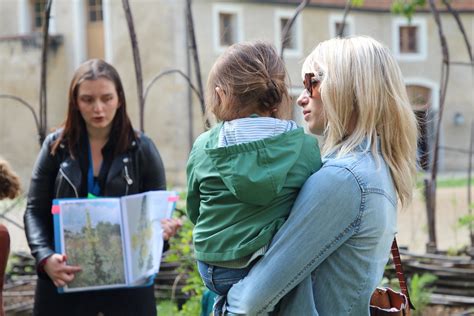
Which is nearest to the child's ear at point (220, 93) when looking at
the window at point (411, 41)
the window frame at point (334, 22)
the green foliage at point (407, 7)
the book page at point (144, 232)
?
the book page at point (144, 232)

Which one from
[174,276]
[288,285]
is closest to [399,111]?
[288,285]

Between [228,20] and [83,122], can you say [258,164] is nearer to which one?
[83,122]

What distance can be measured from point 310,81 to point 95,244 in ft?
5.32

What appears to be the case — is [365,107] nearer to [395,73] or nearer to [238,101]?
[395,73]

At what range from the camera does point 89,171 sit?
3.82m

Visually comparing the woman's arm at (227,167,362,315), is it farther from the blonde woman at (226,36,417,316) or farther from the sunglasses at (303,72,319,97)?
the sunglasses at (303,72,319,97)

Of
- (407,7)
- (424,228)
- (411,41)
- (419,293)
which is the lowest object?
(424,228)

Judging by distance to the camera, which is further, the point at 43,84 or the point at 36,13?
the point at 36,13

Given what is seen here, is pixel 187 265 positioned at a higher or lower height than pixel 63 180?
lower

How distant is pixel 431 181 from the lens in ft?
22.1

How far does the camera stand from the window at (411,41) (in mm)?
33094

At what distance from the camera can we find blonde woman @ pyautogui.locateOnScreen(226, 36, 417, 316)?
7.39 feet

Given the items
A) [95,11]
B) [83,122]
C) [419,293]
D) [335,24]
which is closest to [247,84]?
[83,122]

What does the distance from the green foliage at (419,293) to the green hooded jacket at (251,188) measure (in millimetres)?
3684
